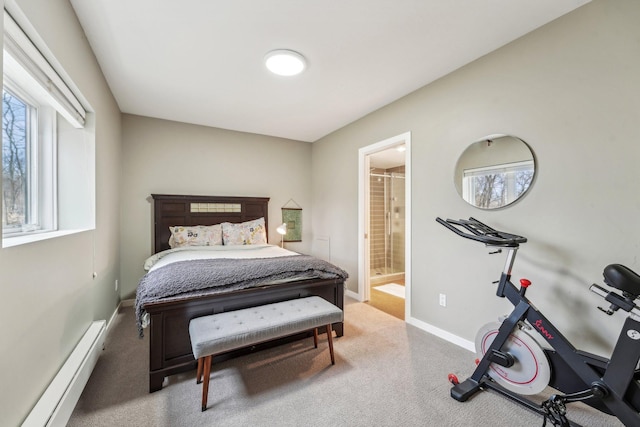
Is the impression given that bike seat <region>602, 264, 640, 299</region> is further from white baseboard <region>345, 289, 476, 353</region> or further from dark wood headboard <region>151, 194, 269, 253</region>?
dark wood headboard <region>151, 194, 269, 253</region>

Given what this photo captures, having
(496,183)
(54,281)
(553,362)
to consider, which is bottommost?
(553,362)

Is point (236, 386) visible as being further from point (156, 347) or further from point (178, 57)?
point (178, 57)

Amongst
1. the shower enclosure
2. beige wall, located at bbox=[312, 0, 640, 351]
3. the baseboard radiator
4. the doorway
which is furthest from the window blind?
the shower enclosure

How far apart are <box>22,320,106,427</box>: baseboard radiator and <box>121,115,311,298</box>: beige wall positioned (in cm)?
184

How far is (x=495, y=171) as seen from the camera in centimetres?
212

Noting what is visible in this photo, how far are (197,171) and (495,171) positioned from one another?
367cm

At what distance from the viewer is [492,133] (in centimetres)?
216

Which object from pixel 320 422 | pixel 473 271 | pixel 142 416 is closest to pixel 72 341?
pixel 142 416

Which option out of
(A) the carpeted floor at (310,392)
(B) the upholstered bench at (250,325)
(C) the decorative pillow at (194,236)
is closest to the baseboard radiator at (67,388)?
(A) the carpeted floor at (310,392)

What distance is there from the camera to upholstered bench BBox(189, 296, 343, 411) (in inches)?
63.5

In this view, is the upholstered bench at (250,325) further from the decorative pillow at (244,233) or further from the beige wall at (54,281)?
the decorative pillow at (244,233)

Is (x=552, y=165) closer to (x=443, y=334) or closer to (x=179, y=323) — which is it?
(x=443, y=334)

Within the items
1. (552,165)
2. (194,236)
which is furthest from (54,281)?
(552,165)

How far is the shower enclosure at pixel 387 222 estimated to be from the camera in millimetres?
5148
